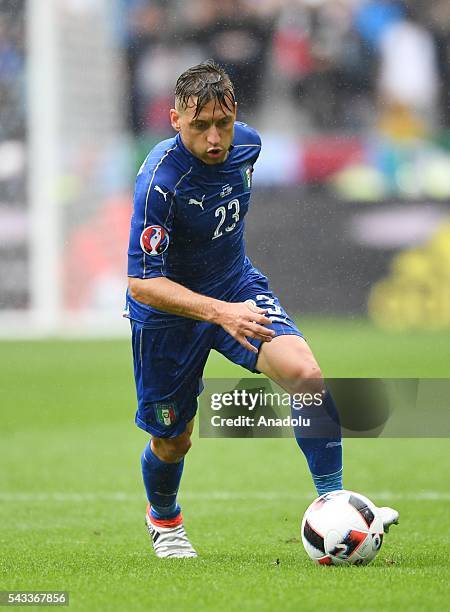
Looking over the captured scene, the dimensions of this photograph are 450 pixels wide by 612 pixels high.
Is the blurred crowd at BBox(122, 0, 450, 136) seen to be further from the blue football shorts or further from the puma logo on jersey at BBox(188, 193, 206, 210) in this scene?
the puma logo on jersey at BBox(188, 193, 206, 210)

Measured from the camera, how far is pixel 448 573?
4566 mm

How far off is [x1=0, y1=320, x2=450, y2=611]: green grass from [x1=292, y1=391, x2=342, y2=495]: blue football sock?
0.33 m

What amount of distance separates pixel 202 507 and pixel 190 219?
2.22 meters

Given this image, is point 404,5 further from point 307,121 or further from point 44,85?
point 44,85

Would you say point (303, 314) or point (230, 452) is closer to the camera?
point (230, 452)

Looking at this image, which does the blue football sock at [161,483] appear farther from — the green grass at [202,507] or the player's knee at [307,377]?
the player's knee at [307,377]

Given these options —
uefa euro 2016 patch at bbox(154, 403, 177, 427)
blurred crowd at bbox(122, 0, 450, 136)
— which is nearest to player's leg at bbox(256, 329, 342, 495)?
uefa euro 2016 patch at bbox(154, 403, 177, 427)

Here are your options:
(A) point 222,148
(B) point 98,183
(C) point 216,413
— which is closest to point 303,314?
(B) point 98,183

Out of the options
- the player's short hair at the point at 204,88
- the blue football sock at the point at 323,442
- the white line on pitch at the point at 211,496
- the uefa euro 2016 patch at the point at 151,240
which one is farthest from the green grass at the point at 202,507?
the player's short hair at the point at 204,88

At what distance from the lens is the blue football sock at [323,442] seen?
491 centimetres

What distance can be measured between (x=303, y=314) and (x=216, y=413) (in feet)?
31.1

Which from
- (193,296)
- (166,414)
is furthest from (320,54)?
(193,296)

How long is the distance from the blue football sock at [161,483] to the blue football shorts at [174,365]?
0.72ft

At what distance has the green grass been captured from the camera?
429 cm
